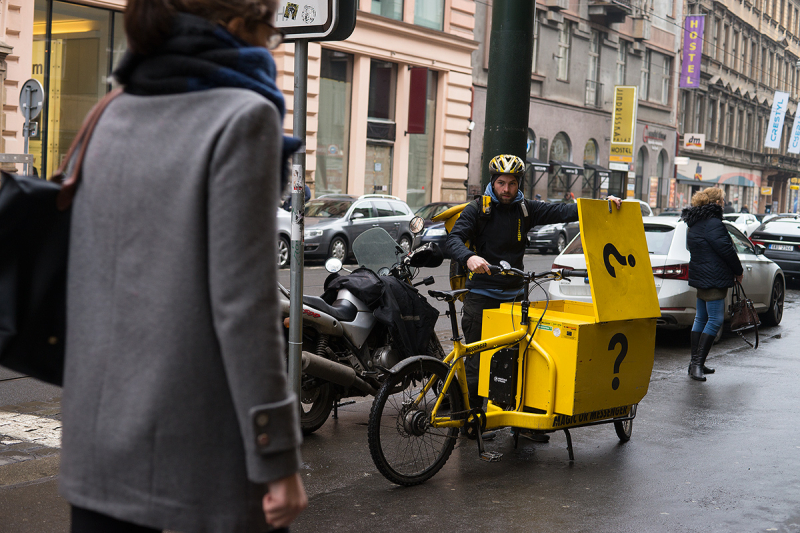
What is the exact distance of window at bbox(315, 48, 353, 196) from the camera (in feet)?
86.2

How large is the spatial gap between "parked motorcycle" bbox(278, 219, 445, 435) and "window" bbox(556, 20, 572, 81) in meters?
32.8

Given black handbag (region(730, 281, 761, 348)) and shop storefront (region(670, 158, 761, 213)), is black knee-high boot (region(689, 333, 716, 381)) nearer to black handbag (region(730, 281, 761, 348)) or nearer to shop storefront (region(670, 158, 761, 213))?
black handbag (region(730, 281, 761, 348))

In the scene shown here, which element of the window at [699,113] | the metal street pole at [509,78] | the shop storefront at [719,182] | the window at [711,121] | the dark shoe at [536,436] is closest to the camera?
the dark shoe at [536,436]

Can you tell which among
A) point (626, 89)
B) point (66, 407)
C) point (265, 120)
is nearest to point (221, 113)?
point (265, 120)

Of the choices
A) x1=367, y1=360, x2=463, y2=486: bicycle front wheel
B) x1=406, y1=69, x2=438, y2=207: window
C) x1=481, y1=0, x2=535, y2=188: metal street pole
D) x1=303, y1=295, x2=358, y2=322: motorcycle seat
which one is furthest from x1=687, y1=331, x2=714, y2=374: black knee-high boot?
x1=406, y1=69, x2=438, y2=207: window

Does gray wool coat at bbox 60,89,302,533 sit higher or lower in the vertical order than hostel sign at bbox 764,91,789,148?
lower

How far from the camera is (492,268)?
17.4ft

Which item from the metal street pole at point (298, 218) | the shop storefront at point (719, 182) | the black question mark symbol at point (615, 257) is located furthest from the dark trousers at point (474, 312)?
the shop storefront at point (719, 182)

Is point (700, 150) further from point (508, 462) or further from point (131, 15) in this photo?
point (131, 15)

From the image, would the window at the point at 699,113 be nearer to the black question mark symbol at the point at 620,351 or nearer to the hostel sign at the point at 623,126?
the hostel sign at the point at 623,126

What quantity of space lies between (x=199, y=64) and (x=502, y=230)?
14.7ft

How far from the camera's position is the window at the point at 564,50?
37688 mm

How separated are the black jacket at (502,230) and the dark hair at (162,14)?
4266mm

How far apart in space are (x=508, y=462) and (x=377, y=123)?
23.1 meters
